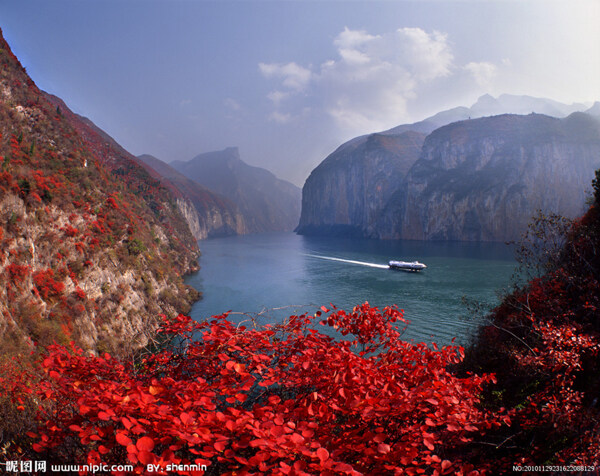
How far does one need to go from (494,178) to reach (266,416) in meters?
145

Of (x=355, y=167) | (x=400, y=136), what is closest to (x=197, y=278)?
(x=355, y=167)

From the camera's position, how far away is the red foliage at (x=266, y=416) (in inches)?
108

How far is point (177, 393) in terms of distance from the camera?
11.0 feet

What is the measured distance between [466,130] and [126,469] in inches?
6598

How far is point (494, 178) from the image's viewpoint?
12262 centimetres

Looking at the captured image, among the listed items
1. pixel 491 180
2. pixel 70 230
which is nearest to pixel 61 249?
pixel 70 230

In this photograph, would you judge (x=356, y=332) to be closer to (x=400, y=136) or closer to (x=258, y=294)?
(x=258, y=294)

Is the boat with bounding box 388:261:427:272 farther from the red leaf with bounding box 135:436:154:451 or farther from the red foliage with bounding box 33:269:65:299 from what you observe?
the red leaf with bounding box 135:436:154:451

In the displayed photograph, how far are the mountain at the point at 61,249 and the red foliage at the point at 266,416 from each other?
897 centimetres

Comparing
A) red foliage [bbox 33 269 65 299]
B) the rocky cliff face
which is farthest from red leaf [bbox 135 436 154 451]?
the rocky cliff face

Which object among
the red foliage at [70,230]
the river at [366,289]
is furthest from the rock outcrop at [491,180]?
the red foliage at [70,230]

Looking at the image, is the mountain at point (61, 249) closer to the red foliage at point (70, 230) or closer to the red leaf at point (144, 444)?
the red foliage at point (70, 230)

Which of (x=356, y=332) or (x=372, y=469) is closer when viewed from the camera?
(x=372, y=469)

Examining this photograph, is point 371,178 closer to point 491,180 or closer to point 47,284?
point 491,180
